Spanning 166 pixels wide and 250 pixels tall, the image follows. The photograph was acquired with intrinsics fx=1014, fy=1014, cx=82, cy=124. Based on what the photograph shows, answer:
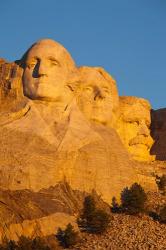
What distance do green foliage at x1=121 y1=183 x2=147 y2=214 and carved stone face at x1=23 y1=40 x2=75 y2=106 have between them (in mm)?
3906

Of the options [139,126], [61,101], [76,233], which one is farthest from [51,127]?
[139,126]

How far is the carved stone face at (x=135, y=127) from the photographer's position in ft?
130

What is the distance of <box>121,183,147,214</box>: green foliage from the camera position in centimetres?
3303

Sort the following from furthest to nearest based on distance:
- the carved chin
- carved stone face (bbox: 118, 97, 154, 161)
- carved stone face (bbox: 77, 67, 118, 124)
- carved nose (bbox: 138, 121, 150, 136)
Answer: carved nose (bbox: 138, 121, 150, 136) → the carved chin → carved stone face (bbox: 118, 97, 154, 161) → carved stone face (bbox: 77, 67, 118, 124)

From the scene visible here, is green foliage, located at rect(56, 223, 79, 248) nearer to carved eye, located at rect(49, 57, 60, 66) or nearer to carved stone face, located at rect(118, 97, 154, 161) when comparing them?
carved eye, located at rect(49, 57, 60, 66)

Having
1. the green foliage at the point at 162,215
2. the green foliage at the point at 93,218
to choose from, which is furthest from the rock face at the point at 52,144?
the green foliage at the point at 162,215

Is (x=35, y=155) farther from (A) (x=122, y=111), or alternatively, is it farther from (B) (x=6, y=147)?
(A) (x=122, y=111)

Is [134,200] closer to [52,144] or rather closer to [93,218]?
[93,218]

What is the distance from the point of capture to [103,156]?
112 ft

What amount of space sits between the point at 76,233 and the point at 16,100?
619cm

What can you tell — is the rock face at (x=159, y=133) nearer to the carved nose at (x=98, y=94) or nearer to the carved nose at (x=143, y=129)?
the carved nose at (x=143, y=129)

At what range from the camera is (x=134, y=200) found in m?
33.1

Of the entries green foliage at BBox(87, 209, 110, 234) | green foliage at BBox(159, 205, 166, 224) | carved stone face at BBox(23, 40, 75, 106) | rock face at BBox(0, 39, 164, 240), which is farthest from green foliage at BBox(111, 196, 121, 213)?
carved stone face at BBox(23, 40, 75, 106)

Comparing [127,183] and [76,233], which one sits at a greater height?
[127,183]
